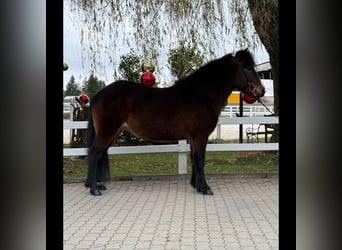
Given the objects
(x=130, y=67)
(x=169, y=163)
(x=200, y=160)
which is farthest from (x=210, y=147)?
(x=130, y=67)

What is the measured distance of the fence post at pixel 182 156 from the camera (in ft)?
12.3

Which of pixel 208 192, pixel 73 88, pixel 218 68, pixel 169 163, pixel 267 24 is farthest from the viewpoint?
pixel 169 163

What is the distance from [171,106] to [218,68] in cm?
45

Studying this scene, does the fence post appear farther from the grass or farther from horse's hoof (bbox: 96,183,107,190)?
horse's hoof (bbox: 96,183,107,190)

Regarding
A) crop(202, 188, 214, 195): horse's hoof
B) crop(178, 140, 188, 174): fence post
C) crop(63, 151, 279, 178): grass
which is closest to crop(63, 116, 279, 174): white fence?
crop(178, 140, 188, 174): fence post

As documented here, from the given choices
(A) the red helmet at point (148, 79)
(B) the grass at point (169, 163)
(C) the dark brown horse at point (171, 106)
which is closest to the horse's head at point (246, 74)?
(C) the dark brown horse at point (171, 106)

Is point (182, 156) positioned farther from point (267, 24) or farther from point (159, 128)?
point (267, 24)

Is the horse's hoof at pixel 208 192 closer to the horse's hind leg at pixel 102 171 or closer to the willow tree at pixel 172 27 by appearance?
the horse's hind leg at pixel 102 171

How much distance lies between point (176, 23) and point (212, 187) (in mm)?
1405

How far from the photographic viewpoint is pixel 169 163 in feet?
13.5

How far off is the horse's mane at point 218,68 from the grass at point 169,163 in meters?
0.98

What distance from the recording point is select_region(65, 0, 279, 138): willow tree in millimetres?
3504
